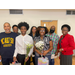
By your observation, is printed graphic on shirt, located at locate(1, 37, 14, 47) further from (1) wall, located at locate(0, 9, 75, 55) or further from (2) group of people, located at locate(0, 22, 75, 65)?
(1) wall, located at locate(0, 9, 75, 55)

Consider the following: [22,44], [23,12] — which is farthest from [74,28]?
[22,44]

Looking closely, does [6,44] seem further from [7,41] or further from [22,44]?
[22,44]

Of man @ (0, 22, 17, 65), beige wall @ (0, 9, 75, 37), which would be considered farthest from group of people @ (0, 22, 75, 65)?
beige wall @ (0, 9, 75, 37)

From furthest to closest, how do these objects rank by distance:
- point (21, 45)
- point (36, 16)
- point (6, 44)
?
point (36, 16) → point (6, 44) → point (21, 45)

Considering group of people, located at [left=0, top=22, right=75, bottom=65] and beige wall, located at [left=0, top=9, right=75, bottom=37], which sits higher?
beige wall, located at [left=0, top=9, right=75, bottom=37]

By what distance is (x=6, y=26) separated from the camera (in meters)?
1.60

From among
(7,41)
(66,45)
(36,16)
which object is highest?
(36,16)

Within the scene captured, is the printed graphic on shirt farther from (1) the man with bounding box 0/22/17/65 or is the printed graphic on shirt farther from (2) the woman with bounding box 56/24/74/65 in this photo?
(2) the woman with bounding box 56/24/74/65

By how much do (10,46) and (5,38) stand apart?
0.70ft

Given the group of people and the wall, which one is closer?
the group of people

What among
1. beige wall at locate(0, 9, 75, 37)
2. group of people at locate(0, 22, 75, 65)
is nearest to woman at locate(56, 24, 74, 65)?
group of people at locate(0, 22, 75, 65)

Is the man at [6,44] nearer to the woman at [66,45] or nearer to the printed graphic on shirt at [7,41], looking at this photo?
the printed graphic on shirt at [7,41]

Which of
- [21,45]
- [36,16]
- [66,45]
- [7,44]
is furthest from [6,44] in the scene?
[36,16]
